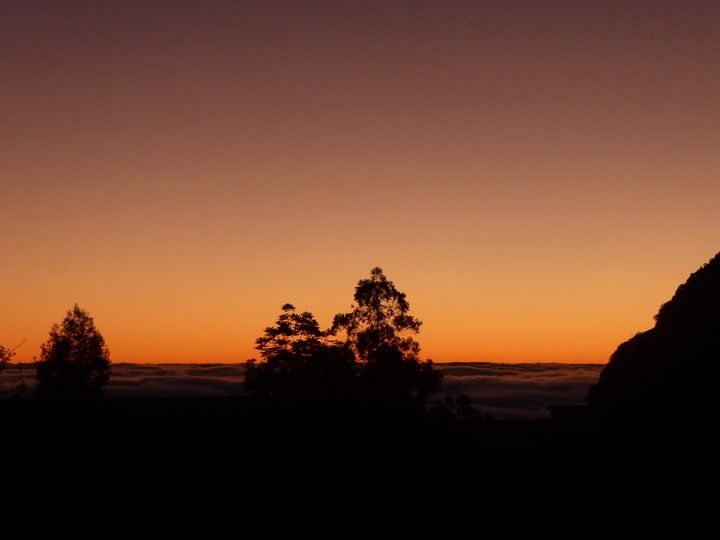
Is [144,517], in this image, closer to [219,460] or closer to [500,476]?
[219,460]

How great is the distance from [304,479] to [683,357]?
26416mm

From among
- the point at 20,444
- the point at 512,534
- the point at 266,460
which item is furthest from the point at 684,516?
the point at 20,444

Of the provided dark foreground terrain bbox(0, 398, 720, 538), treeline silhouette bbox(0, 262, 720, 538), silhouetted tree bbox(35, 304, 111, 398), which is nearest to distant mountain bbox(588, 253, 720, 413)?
treeline silhouette bbox(0, 262, 720, 538)

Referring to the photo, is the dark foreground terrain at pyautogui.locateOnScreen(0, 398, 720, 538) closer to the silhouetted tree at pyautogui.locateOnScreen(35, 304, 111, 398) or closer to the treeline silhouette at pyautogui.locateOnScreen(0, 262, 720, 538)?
the treeline silhouette at pyautogui.locateOnScreen(0, 262, 720, 538)

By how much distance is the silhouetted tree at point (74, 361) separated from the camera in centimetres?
6400

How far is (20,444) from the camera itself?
2131 cm

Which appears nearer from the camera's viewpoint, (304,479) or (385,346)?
(304,479)

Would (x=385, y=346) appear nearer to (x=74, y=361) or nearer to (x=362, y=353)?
(x=362, y=353)

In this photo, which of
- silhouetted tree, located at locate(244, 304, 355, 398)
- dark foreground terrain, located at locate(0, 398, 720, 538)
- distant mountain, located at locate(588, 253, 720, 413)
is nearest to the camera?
dark foreground terrain, located at locate(0, 398, 720, 538)

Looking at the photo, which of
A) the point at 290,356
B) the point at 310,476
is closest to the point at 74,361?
the point at 290,356

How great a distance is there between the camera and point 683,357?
39.0 meters

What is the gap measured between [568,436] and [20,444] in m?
34.6

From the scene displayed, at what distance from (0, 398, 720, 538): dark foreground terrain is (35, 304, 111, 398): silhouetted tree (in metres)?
41.2

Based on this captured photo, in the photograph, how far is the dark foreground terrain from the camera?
57.9 feet
